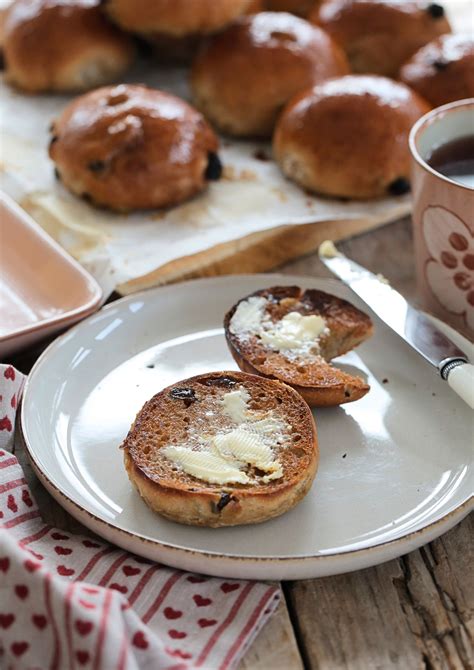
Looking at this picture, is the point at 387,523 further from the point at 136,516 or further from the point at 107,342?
the point at 107,342

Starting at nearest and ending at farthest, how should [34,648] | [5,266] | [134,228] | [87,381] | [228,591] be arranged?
[34,648] → [228,591] → [87,381] → [5,266] → [134,228]

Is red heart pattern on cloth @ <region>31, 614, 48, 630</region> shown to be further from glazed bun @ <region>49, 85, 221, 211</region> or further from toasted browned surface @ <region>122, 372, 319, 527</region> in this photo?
glazed bun @ <region>49, 85, 221, 211</region>

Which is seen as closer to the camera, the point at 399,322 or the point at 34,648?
the point at 34,648

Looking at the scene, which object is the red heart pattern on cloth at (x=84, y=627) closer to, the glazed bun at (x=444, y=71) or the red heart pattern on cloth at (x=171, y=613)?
the red heart pattern on cloth at (x=171, y=613)

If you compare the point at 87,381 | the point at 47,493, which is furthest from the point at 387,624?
the point at 87,381

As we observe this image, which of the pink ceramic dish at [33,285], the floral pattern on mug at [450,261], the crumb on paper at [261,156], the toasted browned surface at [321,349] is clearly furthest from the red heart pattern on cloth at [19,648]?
the crumb on paper at [261,156]

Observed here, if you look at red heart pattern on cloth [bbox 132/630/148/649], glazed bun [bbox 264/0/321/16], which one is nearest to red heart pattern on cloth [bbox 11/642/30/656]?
red heart pattern on cloth [bbox 132/630/148/649]
